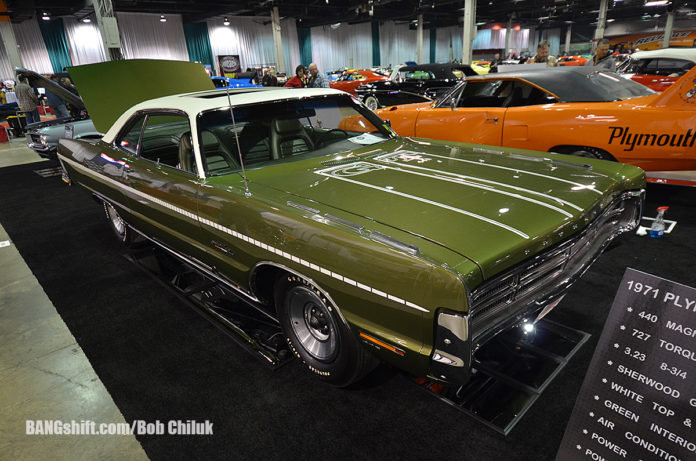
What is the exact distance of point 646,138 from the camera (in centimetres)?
365

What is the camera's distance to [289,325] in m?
2.25

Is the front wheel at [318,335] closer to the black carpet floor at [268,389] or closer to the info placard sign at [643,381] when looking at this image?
the black carpet floor at [268,389]

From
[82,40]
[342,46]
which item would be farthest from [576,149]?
[342,46]

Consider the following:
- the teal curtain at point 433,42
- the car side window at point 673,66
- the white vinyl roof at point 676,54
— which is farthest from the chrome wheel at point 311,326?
the teal curtain at point 433,42

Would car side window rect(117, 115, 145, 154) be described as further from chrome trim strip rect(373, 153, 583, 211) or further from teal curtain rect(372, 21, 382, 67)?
teal curtain rect(372, 21, 382, 67)

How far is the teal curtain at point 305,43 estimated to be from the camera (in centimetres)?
3244

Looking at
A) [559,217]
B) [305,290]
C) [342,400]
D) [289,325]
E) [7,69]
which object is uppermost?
[7,69]

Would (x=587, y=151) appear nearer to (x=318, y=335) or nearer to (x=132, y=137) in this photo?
(x=318, y=335)

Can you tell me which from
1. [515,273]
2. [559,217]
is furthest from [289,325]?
[559,217]

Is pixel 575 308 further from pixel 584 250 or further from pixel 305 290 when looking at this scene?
pixel 305 290

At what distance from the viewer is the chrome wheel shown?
6.84 ft

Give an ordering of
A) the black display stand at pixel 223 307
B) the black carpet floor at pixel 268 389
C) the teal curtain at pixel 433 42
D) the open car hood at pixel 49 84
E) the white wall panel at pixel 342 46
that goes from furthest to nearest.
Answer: the teal curtain at pixel 433 42 → the white wall panel at pixel 342 46 → the open car hood at pixel 49 84 → the black display stand at pixel 223 307 → the black carpet floor at pixel 268 389

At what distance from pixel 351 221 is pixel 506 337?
1266 mm

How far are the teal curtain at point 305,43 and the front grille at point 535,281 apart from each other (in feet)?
108
